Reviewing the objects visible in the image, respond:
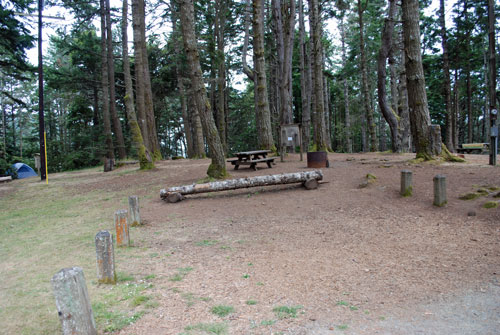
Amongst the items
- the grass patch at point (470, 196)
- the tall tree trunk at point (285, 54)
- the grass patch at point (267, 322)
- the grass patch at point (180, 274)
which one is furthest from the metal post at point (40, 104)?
the grass patch at point (470, 196)

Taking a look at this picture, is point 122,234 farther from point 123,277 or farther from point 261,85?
point 261,85

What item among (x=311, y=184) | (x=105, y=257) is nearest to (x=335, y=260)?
(x=105, y=257)

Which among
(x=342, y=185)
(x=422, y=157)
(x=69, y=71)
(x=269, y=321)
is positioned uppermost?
(x=69, y=71)

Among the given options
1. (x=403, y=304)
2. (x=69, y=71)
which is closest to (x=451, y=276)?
(x=403, y=304)

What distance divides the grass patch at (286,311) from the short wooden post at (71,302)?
1.69m

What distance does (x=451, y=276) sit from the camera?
3.72 m

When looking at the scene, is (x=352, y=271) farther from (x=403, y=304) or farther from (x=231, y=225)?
(x=231, y=225)

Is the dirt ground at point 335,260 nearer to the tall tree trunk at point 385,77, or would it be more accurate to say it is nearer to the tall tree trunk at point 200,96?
the tall tree trunk at point 200,96

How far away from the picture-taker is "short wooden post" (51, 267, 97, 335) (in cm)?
253

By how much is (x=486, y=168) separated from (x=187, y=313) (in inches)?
337

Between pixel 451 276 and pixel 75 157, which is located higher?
pixel 75 157

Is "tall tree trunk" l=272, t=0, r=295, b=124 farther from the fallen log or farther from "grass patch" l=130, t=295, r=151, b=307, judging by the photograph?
"grass patch" l=130, t=295, r=151, b=307

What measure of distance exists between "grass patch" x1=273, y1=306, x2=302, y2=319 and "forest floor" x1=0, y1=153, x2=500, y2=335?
1cm

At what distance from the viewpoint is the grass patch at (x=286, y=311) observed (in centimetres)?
305
